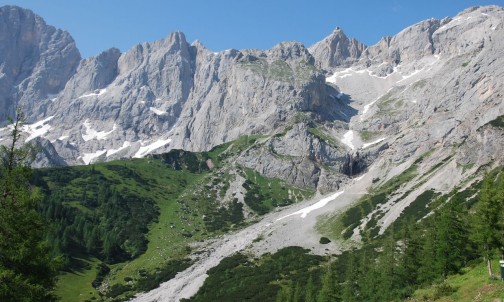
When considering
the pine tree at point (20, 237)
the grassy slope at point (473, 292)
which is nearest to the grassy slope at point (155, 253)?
the pine tree at point (20, 237)

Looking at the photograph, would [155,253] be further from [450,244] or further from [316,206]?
[450,244]

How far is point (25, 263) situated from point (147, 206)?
17314 cm

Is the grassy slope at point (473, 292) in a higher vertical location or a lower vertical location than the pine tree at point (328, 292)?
higher

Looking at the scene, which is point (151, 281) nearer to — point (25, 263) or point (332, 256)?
point (332, 256)

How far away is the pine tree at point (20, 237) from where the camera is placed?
22328mm

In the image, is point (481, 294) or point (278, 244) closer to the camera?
point (481, 294)

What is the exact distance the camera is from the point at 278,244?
140375mm

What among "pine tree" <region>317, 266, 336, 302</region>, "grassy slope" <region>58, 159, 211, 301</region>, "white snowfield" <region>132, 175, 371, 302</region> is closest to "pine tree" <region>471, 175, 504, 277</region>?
"pine tree" <region>317, 266, 336, 302</region>

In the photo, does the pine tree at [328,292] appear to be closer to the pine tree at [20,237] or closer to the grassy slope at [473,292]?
the grassy slope at [473,292]

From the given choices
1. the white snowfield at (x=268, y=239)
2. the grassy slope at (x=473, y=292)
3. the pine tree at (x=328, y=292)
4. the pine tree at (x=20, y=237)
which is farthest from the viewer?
the white snowfield at (x=268, y=239)

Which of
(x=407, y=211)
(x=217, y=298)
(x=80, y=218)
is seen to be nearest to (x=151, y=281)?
(x=217, y=298)

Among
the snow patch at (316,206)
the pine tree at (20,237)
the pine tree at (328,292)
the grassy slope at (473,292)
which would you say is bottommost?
the pine tree at (328,292)

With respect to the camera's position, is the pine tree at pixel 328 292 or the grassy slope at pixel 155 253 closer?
the pine tree at pixel 328 292

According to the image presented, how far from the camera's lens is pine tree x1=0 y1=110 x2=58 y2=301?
73.3 ft
